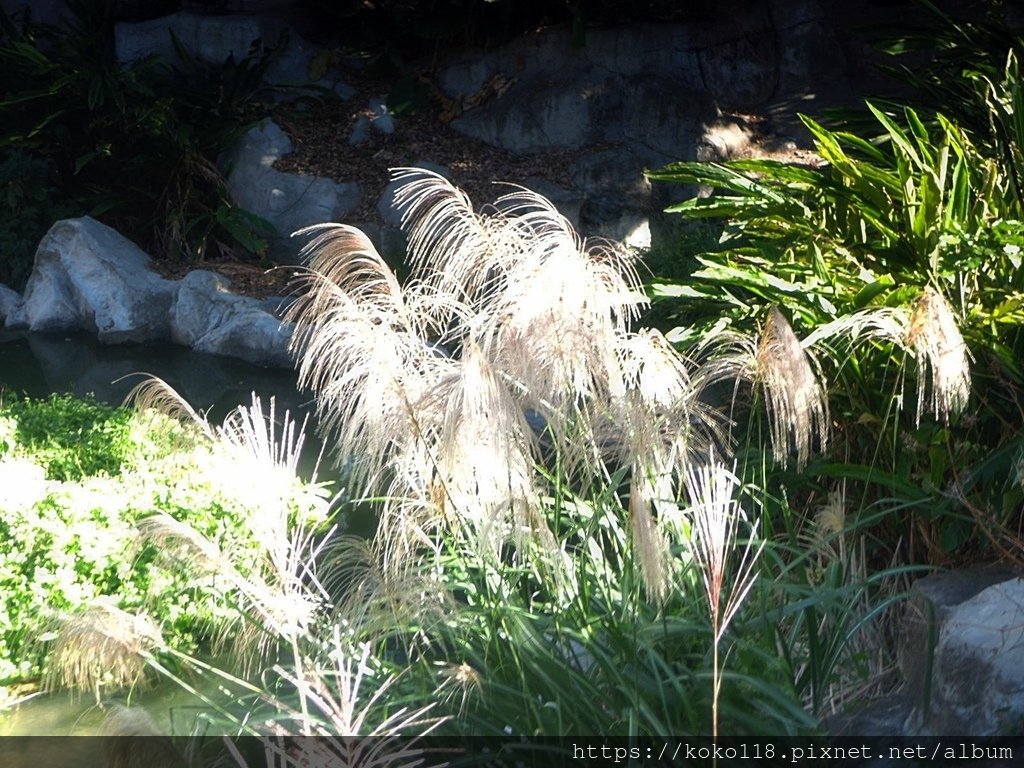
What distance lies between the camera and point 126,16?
14531 mm

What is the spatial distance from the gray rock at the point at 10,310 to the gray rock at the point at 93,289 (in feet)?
0.28

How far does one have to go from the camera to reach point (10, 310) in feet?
35.8

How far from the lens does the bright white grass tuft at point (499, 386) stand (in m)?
2.66

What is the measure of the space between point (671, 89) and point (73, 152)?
6731mm

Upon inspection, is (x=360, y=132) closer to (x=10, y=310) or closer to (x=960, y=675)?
(x=10, y=310)

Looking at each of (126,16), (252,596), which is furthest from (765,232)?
(126,16)

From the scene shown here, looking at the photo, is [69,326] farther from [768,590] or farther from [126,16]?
[768,590]

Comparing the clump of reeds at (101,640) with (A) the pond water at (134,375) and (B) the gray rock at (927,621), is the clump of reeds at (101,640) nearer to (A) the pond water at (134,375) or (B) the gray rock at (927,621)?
(B) the gray rock at (927,621)

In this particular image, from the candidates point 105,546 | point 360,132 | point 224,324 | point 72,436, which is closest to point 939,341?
point 105,546

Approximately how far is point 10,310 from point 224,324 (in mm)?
2487

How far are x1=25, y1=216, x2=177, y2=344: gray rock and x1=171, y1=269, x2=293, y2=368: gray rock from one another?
0.85 feet

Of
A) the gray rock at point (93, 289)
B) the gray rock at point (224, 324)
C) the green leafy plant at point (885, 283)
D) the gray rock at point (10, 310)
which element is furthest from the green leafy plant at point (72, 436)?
the gray rock at point (10, 310)

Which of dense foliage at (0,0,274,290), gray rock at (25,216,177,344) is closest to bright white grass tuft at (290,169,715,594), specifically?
gray rock at (25,216,177,344)

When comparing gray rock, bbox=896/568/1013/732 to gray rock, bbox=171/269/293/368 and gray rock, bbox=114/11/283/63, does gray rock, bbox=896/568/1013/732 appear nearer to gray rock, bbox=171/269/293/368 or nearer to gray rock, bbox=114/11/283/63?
gray rock, bbox=171/269/293/368
